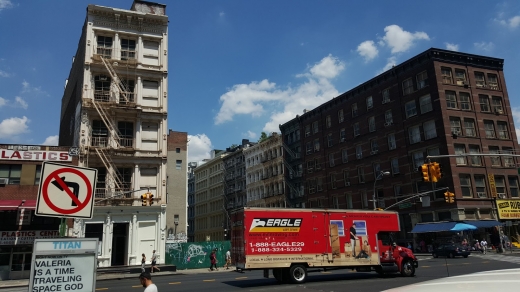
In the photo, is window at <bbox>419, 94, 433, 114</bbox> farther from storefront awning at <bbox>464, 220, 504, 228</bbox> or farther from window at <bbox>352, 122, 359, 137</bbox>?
storefront awning at <bbox>464, 220, 504, 228</bbox>

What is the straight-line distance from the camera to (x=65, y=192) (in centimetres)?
515

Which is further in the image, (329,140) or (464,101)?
(329,140)

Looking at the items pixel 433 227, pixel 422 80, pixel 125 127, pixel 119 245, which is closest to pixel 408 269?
pixel 119 245

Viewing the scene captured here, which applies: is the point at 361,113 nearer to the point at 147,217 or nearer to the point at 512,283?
the point at 147,217

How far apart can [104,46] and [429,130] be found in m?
37.5

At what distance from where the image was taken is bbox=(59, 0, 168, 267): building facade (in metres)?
33.6

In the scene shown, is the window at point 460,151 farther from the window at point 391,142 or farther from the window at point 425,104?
the window at point 391,142

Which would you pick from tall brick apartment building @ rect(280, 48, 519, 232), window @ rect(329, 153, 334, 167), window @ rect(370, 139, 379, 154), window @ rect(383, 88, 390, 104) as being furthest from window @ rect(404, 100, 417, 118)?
window @ rect(329, 153, 334, 167)

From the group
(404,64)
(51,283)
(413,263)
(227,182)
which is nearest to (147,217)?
(413,263)

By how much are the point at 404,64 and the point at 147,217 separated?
37017 mm

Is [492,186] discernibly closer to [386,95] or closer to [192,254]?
[386,95]

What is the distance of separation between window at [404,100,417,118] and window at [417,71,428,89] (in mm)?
2244

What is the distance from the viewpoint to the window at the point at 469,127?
4619 cm

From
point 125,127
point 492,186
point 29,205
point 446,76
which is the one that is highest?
point 446,76
